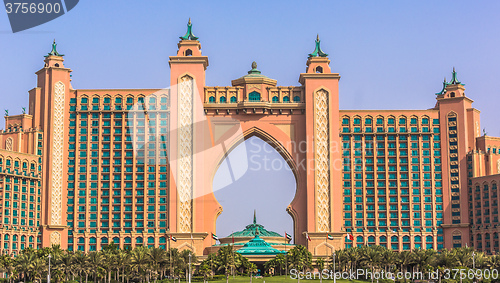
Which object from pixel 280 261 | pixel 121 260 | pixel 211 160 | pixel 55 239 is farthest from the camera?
pixel 211 160

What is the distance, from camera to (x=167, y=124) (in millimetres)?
165375

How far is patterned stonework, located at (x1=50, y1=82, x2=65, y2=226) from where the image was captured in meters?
160

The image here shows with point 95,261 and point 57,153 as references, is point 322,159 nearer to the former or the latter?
point 57,153

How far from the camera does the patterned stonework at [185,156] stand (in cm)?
15738

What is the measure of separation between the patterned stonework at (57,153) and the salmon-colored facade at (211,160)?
0.21 meters

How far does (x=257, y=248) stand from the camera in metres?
154

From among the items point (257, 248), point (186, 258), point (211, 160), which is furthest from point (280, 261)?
point (211, 160)

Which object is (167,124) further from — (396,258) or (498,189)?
(498,189)

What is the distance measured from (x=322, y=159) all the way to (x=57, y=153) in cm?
5181

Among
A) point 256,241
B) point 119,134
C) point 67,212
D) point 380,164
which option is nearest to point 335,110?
point 380,164

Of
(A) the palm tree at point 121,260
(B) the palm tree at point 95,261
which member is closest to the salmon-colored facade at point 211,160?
(A) the palm tree at point 121,260

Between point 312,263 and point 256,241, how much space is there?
1188 cm

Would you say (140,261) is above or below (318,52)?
below

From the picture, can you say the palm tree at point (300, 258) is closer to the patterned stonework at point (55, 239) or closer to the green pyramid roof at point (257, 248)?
the green pyramid roof at point (257, 248)
